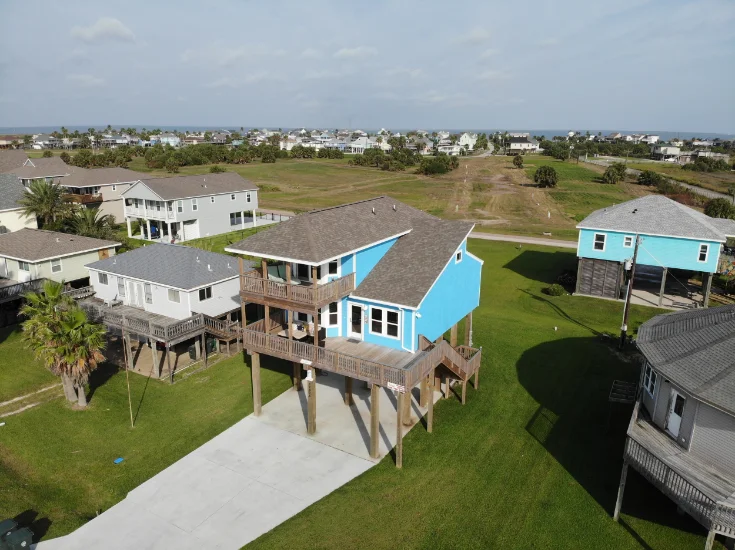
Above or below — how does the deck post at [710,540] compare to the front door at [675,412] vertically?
below

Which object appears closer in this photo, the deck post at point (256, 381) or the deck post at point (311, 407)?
the deck post at point (311, 407)

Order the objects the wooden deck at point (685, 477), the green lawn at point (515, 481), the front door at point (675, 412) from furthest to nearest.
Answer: the front door at point (675, 412), the green lawn at point (515, 481), the wooden deck at point (685, 477)

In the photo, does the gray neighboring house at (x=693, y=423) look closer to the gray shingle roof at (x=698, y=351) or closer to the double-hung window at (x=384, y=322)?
the gray shingle roof at (x=698, y=351)

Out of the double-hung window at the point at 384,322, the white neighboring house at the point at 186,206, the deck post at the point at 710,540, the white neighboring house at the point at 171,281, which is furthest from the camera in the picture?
the white neighboring house at the point at 186,206

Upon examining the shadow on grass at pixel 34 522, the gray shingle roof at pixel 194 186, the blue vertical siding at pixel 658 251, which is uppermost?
the gray shingle roof at pixel 194 186

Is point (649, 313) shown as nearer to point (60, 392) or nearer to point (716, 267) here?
point (716, 267)

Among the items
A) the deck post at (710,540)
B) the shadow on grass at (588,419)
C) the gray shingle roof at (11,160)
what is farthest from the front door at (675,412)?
the gray shingle roof at (11,160)

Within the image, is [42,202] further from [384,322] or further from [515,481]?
[515,481]

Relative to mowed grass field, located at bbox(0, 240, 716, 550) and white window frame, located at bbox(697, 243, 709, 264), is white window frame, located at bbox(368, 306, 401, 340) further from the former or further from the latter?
white window frame, located at bbox(697, 243, 709, 264)
